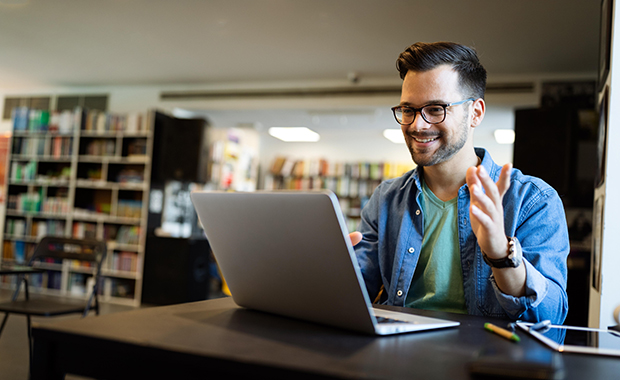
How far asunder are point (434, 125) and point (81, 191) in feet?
20.5

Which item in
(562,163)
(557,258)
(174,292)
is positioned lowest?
(174,292)

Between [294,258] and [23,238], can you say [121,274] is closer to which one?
[23,238]

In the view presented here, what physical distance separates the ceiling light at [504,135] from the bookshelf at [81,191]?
196 inches

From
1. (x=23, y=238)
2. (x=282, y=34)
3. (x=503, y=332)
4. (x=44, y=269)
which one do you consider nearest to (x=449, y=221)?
Result: (x=503, y=332)

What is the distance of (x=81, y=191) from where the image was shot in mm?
6621

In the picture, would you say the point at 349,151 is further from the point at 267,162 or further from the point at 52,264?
the point at 52,264

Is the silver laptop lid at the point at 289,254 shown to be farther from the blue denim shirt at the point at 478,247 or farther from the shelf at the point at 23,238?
the shelf at the point at 23,238

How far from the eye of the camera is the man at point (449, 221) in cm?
113

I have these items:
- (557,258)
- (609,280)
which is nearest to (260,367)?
(557,258)

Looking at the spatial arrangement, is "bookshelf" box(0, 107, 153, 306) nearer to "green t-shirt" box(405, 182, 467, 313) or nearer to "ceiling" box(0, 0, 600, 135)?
"ceiling" box(0, 0, 600, 135)

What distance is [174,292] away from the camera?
5828 millimetres

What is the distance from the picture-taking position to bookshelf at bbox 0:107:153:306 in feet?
20.3

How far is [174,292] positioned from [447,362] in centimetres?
556

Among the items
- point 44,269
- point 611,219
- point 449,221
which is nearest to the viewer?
point 449,221
